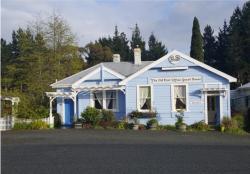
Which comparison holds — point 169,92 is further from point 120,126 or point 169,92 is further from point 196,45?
point 196,45

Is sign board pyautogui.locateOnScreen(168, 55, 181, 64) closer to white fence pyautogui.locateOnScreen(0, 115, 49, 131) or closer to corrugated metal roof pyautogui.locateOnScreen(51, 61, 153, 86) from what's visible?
corrugated metal roof pyautogui.locateOnScreen(51, 61, 153, 86)

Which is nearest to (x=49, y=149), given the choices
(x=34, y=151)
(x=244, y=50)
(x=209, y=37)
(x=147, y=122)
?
(x=34, y=151)

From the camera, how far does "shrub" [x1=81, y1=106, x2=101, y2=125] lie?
1903 centimetres

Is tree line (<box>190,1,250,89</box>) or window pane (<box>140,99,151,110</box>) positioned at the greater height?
tree line (<box>190,1,250,89</box>)

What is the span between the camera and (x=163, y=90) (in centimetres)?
1947

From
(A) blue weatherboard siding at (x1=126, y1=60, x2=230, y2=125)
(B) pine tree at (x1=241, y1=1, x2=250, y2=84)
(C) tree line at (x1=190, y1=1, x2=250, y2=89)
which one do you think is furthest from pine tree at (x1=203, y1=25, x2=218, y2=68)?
(A) blue weatherboard siding at (x1=126, y1=60, x2=230, y2=125)

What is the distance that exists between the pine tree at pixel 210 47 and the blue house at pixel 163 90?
24559 millimetres

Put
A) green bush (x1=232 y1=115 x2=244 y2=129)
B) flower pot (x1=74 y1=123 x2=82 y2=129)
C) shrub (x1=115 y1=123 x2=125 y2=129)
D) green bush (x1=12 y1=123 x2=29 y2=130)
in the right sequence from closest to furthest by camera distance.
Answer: green bush (x1=232 y1=115 x2=244 y2=129), shrub (x1=115 y1=123 x2=125 y2=129), flower pot (x1=74 y1=123 x2=82 y2=129), green bush (x1=12 y1=123 x2=29 y2=130)

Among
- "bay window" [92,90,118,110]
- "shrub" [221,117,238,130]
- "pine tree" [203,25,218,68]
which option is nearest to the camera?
"shrub" [221,117,238,130]

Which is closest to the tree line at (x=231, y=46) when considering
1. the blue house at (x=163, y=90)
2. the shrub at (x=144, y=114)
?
the blue house at (x=163, y=90)

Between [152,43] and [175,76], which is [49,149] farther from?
[152,43]

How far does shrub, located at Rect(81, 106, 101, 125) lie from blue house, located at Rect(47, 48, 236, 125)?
145cm

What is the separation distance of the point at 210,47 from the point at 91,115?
30.7m

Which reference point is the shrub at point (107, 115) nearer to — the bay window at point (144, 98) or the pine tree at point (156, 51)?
the bay window at point (144, 98)
